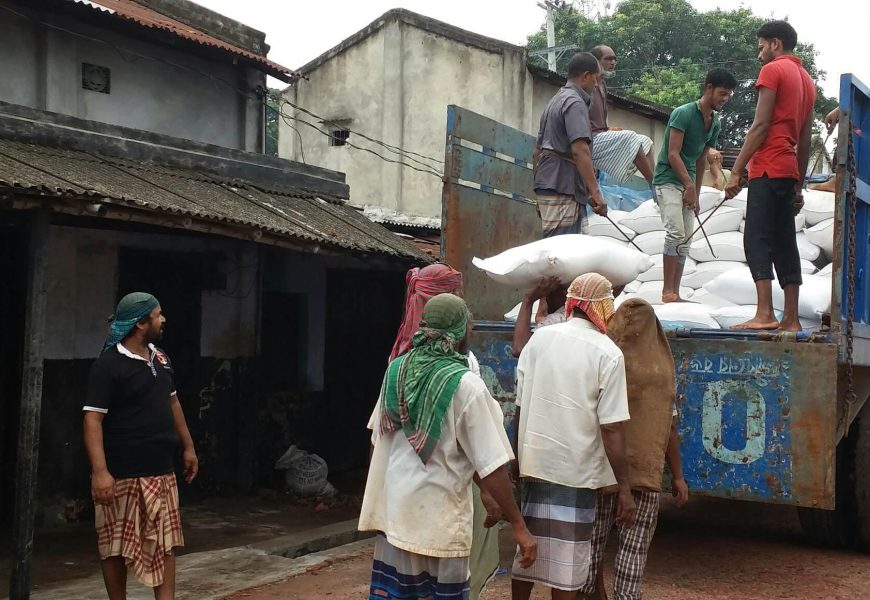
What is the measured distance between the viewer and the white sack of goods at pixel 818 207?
635 centimetres

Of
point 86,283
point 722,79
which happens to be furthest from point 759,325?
point 86,283

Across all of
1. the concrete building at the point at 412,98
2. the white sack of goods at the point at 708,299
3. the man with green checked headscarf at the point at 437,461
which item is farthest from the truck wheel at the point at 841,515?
the concrete building at the point at 412,98

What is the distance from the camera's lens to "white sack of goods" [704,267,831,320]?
4.80 meters

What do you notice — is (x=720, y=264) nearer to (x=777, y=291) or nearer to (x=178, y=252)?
(x=777, y=291)

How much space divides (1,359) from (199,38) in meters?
3.67

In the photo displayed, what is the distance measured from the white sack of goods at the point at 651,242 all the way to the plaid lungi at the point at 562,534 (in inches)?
120

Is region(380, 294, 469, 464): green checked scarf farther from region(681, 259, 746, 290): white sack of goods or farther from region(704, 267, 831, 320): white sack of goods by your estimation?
region(681, 259, 746, 290): white sack of goods

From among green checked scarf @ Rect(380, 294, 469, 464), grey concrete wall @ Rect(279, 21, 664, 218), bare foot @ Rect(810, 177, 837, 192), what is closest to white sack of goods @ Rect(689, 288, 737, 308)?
bare foot @ Rect(810, 177, 837, 192)

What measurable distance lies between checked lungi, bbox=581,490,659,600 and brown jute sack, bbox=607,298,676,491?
0.35 ft

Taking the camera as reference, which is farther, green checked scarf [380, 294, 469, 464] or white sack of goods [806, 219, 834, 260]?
white sack of goods [806, 219, 834, 260]

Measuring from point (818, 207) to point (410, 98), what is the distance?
10730mm

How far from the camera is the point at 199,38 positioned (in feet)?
29.7

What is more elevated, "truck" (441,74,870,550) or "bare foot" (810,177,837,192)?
"bare foot" (810,177,837,192)

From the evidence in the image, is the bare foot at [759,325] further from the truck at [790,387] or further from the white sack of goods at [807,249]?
the white sack of goods at [807,249]
